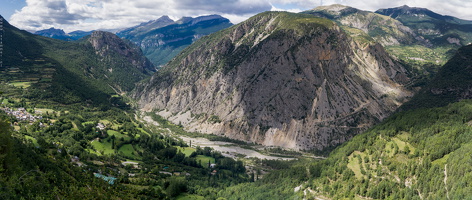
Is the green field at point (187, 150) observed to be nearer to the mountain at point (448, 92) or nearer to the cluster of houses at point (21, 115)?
the cluster of houses at point (21, 115)

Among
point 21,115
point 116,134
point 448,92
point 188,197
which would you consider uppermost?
point 448,92

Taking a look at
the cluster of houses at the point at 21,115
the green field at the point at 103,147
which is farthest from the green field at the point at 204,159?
the cluster of houses at the point at 21,115

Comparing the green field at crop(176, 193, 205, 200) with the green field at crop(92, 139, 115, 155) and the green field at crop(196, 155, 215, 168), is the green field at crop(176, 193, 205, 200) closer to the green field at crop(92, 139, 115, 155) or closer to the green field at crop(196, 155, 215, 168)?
the green field at crop(196, 155, 215, 168)

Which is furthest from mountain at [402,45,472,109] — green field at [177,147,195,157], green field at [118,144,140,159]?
green field at [118,144,140,159]

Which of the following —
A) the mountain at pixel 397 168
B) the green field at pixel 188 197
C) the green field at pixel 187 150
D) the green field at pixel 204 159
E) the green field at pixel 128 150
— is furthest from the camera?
the green field at pixel 187 150

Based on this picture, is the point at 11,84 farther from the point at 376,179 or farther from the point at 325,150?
the point at 376,179

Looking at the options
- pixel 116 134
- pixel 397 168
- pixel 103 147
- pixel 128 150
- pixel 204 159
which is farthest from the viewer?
pixel 204 159

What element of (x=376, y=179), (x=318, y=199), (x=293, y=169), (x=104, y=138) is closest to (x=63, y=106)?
(x=104, y=138)

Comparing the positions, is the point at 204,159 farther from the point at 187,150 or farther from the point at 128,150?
the point at 128,150

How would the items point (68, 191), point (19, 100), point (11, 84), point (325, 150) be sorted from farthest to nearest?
point (11, 84) → point (325, 150) → point (19, 100) → point (68, 191)

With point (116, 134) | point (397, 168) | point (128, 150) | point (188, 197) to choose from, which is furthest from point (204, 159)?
point (397, 168)

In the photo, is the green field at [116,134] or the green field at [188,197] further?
the green field at [116,134]
